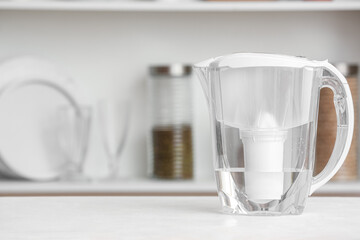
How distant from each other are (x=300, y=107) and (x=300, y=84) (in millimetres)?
20

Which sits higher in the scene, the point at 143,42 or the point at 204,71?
the point at 143,42

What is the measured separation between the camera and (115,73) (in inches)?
74.0

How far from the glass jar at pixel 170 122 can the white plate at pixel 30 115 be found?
0.77ft

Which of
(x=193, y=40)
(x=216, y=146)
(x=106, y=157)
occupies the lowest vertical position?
(x=106, y=157)

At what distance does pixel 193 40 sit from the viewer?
1.90 m

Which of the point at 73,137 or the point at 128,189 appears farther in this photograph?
the point at 73,137

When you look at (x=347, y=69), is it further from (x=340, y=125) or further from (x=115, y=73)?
(x=340, y=125)

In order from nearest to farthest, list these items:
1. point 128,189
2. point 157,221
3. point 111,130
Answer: point 157,221 → point 128,189 → point 111,130

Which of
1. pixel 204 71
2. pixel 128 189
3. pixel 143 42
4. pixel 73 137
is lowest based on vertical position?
pixel 128 189

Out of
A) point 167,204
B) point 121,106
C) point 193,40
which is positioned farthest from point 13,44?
point 167,204

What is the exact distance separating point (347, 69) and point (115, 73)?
24.7 inches

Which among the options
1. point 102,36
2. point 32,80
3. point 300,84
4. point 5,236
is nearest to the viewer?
point 5,236

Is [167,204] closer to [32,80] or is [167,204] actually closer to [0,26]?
[32,80]

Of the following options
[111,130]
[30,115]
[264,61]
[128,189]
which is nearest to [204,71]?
[264,61]
